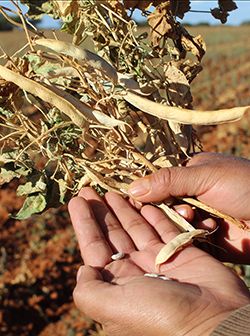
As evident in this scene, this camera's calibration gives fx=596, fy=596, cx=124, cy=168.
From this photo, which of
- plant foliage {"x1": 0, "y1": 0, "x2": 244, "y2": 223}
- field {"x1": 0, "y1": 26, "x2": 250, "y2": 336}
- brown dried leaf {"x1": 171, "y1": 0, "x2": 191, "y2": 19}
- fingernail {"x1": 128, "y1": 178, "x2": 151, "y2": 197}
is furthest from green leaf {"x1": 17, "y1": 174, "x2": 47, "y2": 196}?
field {"x1": 0, "y1": 26, "x2": 250, "y2": 336}

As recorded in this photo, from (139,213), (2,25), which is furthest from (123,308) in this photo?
(2,25)

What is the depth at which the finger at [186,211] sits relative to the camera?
5.74 feet

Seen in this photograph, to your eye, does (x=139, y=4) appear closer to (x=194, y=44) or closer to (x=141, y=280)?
(x=194, y=44)

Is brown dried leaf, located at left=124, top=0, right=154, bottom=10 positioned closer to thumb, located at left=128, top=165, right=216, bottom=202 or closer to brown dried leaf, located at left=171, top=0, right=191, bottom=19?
brown dried leaf, located at left=171, top=0, right=191, bottom=19

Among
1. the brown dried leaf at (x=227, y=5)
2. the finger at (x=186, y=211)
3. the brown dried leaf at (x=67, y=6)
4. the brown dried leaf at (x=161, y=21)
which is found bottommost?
the finger at (x=186, y=211)

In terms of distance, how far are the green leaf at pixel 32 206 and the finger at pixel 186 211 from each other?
0.40m

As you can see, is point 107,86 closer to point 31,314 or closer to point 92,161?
point 92,161

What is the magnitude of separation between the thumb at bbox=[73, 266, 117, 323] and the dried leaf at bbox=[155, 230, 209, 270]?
0.17 m

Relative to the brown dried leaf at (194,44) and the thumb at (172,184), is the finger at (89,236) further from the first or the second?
the brown dried leaf at (194,44)

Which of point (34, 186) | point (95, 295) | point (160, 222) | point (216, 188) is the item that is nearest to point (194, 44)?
point (216, 188)

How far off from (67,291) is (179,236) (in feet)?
10.4

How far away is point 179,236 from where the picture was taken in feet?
5.36

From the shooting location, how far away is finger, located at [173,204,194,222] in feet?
5.74

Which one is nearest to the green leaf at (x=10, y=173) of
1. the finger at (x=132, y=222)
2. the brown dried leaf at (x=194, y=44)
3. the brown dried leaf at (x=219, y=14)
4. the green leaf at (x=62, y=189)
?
the green leaf at (x=62, y=189)
